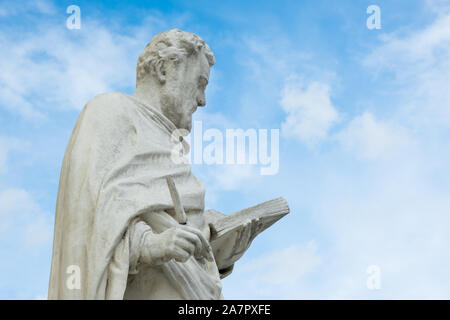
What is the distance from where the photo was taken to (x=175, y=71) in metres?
7.65

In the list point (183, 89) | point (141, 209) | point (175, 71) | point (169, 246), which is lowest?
point (169, 246)

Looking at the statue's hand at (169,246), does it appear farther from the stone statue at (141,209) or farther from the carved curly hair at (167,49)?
the carved curly hair at (167,49)

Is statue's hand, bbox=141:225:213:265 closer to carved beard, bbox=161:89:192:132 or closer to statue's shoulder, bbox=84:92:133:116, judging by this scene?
statue's shoulder, bbox=84:92:133:116

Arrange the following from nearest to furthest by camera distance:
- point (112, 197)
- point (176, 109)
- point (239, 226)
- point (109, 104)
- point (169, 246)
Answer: point (169, 246), point (112, 197), point (109, 104), point (239, 226), point (176, 109)

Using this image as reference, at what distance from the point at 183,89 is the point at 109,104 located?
2.93ft

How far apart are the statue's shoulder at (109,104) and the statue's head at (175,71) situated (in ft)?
1.54

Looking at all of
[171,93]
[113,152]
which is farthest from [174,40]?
[113,152]

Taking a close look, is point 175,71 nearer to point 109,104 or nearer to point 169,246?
point 109,104

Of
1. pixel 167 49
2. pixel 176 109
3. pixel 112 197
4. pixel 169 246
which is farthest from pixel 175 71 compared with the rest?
pixel 169 246

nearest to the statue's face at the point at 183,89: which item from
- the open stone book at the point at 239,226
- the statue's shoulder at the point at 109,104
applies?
the statue's shoulder at the point at 109,104

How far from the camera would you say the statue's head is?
7.63 m

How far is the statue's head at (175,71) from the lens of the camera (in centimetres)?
763

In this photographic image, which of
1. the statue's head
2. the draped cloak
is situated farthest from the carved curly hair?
the draped cloak

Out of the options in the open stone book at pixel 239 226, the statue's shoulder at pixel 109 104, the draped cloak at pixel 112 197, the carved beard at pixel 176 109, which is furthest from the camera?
the carved beard at pixel 176 109
